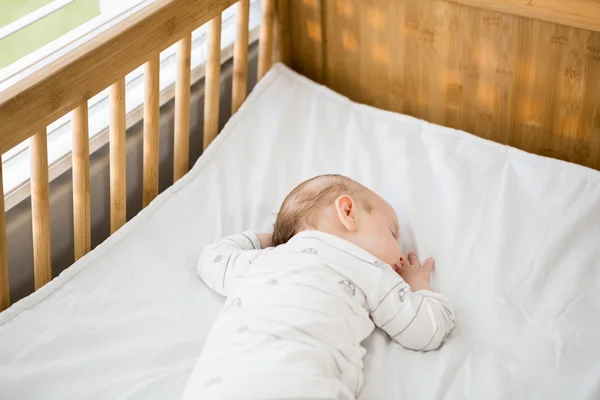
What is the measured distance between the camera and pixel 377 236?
124cm

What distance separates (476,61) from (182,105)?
622 mm

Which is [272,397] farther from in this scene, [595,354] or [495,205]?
[495,205]

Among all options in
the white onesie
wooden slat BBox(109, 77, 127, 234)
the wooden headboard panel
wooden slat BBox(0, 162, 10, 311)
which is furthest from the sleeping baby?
the wooden headboard panel

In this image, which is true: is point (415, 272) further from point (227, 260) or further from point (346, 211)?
point (227, 260)

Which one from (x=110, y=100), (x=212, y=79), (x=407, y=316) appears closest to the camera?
(x=407, y=316)

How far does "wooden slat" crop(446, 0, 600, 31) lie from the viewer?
1367 millimetres

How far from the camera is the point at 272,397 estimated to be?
37.5 inches

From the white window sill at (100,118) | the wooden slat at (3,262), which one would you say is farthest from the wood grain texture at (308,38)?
the wooden slat at (3,262)

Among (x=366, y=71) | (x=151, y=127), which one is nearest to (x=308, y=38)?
(x=366, y=71)

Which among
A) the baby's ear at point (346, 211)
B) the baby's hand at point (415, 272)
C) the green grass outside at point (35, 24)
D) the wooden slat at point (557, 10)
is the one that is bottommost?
the baby's hand at point (415, 272)

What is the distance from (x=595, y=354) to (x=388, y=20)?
0.82 meters

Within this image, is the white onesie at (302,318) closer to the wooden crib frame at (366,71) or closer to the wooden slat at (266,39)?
the wooden crib frame at (366,71)

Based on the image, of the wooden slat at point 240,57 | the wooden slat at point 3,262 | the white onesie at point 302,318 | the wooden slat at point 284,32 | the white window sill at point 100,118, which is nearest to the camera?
the white onesie at point 302,318

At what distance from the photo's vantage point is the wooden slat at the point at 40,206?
112 cm
